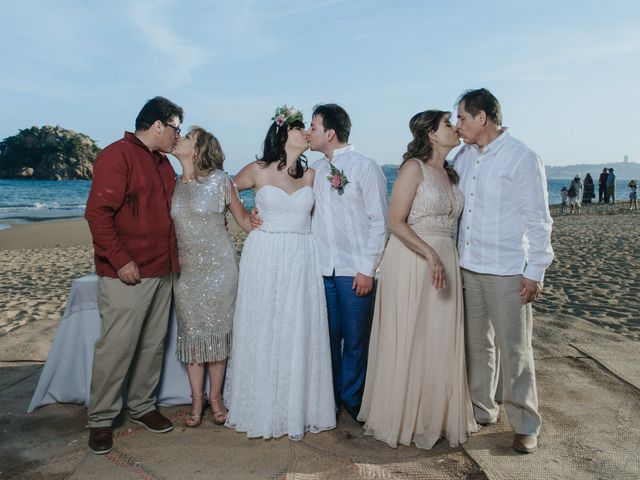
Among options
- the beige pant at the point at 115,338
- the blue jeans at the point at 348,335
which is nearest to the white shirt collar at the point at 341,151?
the blue jeans at the point at 348,335

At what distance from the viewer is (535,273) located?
3.32 m

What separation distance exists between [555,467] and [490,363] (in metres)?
0.81

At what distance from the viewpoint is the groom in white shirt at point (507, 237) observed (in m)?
3.34

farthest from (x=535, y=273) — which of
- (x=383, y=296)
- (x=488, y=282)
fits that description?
(x=383, y=296)

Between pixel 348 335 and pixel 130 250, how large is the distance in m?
1.56

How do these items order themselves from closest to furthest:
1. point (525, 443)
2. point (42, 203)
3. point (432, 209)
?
point (525, 443)
point (432, 209)
point (42, 203)

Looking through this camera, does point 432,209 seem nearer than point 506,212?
No

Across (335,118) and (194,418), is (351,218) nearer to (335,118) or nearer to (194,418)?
(335,118)

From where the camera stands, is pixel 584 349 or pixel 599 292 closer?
pixel 584 349

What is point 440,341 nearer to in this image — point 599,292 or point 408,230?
point 408,230

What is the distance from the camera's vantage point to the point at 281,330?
3.64 m

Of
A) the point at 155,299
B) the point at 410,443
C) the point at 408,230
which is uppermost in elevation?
the point at 408,230

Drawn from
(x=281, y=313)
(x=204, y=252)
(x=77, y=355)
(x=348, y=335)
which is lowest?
(x=77, y=355)

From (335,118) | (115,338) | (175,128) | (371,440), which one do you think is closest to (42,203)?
(175,128)
